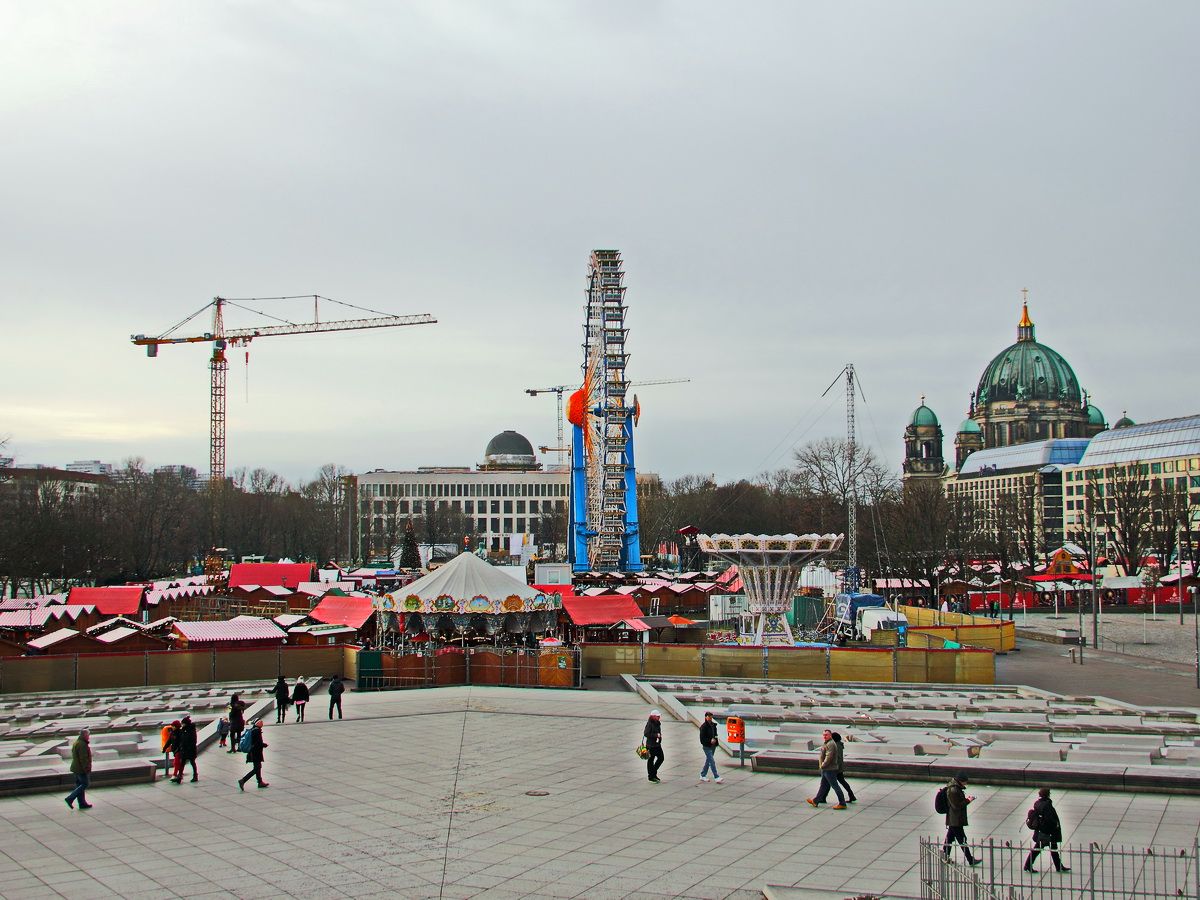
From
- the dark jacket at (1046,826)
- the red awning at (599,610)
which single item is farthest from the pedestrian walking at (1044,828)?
the red awning at (599,610)

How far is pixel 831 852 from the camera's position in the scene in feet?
41.1

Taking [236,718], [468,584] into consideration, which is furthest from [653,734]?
[468,584]

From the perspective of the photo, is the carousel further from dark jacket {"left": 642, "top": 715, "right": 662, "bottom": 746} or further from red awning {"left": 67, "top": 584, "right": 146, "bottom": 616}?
red awning {"left": 67, "top": 584, "right": 146, "bottom": 616}

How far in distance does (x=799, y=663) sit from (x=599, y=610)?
406 inches

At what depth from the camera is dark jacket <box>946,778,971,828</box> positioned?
1157 cm

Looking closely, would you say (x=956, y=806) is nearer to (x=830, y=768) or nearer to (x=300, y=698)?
(x=830, y=768)

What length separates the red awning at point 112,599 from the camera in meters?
46.7

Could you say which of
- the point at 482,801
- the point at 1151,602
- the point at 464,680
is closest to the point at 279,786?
the point at 482,801

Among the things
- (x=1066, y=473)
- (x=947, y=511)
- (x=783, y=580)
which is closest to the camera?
(x=783, y=580)

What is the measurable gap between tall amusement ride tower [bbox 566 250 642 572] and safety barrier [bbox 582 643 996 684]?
38.8 meters

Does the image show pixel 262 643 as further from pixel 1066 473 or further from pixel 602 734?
pixel 1066 473

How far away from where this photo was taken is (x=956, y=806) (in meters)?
11.6

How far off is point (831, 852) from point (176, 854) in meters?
7.93

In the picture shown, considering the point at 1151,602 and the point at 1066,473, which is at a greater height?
the point at 1066,473
